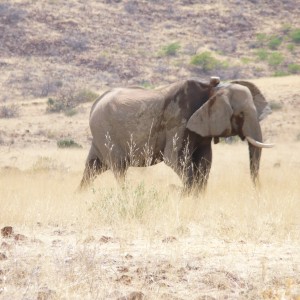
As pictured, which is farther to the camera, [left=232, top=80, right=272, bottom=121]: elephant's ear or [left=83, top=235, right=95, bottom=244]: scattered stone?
[left=232, top=80, right=272, bottom=121]: elephant's ear

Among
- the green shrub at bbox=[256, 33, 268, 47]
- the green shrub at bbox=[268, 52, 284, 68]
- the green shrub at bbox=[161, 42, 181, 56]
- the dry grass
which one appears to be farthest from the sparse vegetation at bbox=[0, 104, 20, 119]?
the dry grass

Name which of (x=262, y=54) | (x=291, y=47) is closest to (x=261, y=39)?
(x=291, y=47)

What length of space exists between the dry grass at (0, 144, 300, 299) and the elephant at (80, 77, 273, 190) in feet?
2.49

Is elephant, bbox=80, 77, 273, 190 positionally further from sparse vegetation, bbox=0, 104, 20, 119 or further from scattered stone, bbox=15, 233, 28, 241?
sparse vegetation, bbox=0, 104, 20, 119

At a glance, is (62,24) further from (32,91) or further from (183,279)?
(183,279)

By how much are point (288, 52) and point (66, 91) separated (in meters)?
16.2

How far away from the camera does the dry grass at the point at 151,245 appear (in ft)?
17.9

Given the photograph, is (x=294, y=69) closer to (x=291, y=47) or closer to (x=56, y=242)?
(x=291, y=47)

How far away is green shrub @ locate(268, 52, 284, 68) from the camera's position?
49656 millimetres

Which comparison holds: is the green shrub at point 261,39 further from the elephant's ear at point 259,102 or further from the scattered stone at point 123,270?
the scattered stone at point 123,270

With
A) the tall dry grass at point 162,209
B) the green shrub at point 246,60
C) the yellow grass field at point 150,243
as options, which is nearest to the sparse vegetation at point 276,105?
the green shrub at point 246,60

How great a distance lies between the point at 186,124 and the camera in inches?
495

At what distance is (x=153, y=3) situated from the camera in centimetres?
5681

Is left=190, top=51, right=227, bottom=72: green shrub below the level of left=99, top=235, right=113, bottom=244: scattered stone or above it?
below
